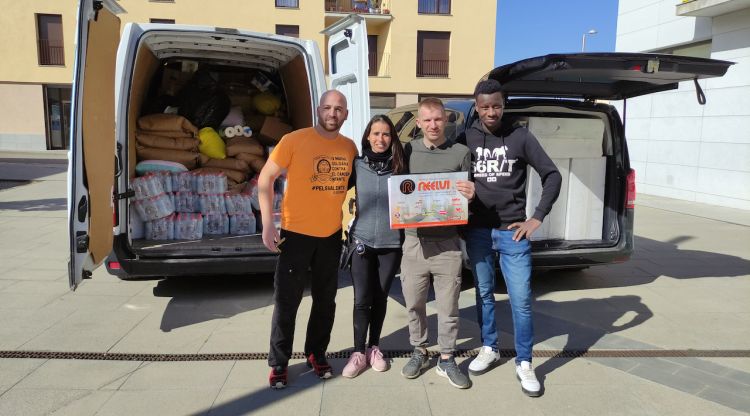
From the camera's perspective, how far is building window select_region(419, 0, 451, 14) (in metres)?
26.1

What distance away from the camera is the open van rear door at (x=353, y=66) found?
4480mm

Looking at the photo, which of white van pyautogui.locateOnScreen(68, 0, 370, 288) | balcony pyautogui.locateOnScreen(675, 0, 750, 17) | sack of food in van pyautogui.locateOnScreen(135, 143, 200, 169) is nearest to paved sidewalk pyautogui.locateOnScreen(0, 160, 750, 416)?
white van pyautogui.locateOnScreen(68, 0, 370, 288)

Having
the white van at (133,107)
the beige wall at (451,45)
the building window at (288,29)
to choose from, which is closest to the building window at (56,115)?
the building window at (288,29)

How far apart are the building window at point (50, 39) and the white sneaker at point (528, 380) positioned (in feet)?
90.1

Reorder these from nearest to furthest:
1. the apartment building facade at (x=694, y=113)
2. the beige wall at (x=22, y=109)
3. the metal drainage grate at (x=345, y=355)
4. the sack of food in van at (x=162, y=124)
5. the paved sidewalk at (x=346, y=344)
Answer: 1. the paved sidewalk at (x=346, y=344)
2. the metal drainage grate at (x=345, y=355)
3. the sack of food in van at (x=162, y=124)
4. the apartment building facade at (x=694, y=113)
5. the beige wall at (x=22, y=109)

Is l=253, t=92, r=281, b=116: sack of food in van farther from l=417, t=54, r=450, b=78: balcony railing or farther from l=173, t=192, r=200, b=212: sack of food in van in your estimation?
l=417, t=54, r=450, b=78: balcony railing

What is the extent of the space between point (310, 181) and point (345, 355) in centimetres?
132

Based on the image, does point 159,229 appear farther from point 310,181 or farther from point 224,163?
point 310,181

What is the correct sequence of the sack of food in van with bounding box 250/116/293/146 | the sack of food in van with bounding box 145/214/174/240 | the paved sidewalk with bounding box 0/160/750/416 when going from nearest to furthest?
the paved sidewalk with bounding box 0/160/750/416, the sack of food in van with bounding box 145/214/174/240, the sack of food in van with bounding box 250/116/293/146

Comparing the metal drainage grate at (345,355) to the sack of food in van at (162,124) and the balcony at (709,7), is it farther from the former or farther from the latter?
the balcony at (709,7)

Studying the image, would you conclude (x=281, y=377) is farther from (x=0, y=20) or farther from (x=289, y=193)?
(x=0, y=20)

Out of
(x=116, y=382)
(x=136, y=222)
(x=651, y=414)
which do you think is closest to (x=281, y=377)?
(x=116, y=382)

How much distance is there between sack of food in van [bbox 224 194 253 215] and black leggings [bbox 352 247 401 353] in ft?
8.51

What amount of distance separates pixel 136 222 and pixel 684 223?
869 centimetres
